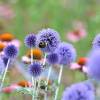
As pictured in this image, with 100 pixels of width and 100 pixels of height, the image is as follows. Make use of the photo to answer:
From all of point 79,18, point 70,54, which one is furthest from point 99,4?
point 70,54

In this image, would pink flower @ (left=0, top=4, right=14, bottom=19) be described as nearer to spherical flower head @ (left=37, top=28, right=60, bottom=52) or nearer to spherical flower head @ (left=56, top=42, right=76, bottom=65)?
spherical flower head @ (left=56, top=42, right=76, bottom=65)

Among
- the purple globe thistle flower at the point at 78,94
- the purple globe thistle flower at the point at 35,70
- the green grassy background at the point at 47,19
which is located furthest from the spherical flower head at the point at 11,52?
the green grassy background at the point at 47,19

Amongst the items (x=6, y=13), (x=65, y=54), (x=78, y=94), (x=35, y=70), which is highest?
(x=6, y=13)

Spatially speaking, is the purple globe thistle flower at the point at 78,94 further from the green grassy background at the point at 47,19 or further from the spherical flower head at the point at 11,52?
the green grassy background at the point at 47,19

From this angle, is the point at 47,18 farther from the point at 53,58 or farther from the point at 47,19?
the point at 53,58

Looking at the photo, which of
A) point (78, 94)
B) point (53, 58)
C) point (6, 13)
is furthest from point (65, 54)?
point (6, 13)

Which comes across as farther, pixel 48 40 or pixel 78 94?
pixel 48 40

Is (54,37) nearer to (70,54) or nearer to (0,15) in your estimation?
(70,54)
